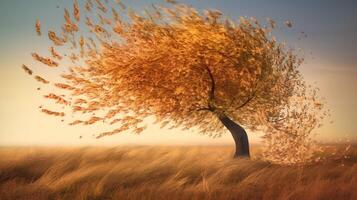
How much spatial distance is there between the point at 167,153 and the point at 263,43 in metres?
4.61

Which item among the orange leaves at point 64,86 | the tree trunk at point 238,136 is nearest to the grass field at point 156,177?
the tree trunk at point 238,136

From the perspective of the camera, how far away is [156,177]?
13.1 meters

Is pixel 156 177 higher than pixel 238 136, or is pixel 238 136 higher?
pixel 238 136

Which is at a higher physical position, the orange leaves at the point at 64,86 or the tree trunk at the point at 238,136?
the orange leaves at the point at 64,86

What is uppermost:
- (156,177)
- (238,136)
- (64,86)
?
(64,86)

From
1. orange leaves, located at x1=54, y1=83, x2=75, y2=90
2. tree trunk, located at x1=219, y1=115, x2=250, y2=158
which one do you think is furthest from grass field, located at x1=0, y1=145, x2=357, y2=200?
orange leaves, located at x1=54, y1=83, x2=75, y2=90

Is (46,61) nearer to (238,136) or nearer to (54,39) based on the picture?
(54,39)

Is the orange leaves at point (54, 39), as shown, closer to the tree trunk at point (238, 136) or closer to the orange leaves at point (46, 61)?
the orange leaves at point (46, 61)

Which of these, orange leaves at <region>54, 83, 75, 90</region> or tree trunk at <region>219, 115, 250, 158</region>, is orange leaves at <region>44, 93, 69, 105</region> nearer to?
orange leaves at <region>54, 83, 75, 90</region>

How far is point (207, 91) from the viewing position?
1554cm

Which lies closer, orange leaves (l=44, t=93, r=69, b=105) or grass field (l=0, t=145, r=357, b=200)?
grass field (l=0, t=145, r=357, b=200)

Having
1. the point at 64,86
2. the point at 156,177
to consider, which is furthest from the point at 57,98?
the point at 156,177

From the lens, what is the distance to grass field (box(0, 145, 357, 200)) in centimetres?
1069

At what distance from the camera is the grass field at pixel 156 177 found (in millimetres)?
10688
